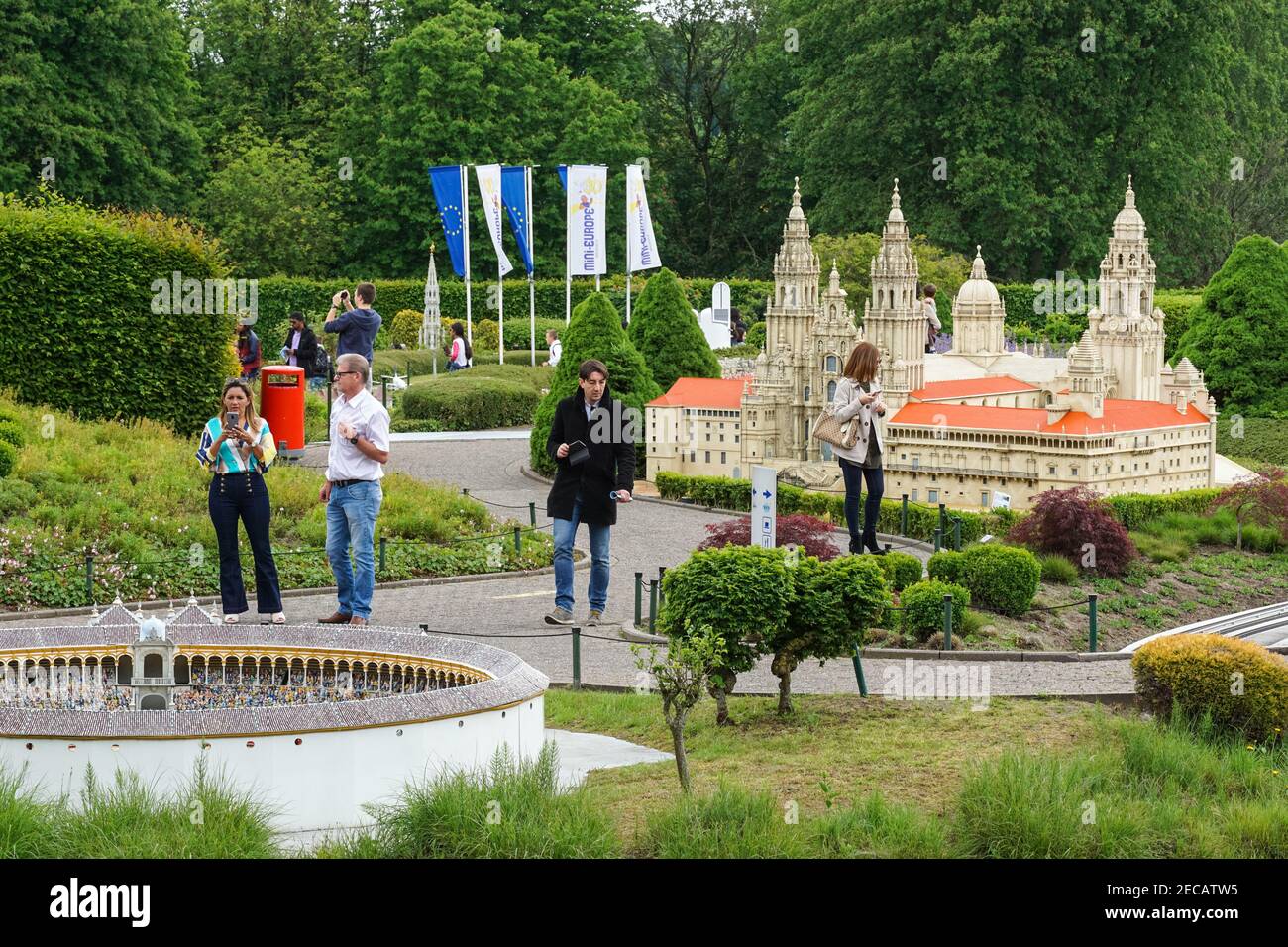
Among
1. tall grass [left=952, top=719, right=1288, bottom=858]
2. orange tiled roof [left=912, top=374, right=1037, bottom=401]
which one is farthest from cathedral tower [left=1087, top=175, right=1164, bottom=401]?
tall grass [left=952, top=719, right=1288, bottom=858]

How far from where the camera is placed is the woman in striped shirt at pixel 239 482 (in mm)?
16469

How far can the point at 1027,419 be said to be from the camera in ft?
104

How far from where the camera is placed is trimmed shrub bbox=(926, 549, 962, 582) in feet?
73.6

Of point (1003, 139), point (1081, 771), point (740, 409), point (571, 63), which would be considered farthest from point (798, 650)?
point (571, 63)

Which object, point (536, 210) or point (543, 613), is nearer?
point (543, 613)

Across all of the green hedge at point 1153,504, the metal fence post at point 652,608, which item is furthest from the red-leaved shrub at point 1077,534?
the metal fence post at point 652,608

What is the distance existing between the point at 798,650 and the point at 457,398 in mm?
24283

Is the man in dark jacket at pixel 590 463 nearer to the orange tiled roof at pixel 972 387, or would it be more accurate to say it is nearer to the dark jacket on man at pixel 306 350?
the orange tiled roof at pixel 972 387

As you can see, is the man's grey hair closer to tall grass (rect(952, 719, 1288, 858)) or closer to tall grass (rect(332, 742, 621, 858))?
tall grass (rect(332, 742, 621, 858))

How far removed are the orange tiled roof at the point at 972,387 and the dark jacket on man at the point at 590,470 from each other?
15894 mm

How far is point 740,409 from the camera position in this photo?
33656 millimetres

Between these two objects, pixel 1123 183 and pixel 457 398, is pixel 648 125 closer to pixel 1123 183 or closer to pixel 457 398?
pixel 1123 183

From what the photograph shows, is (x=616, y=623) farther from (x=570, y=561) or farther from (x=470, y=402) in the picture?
(x=470, y=402)

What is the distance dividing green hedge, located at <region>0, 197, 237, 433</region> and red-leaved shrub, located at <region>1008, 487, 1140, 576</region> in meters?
11.0
